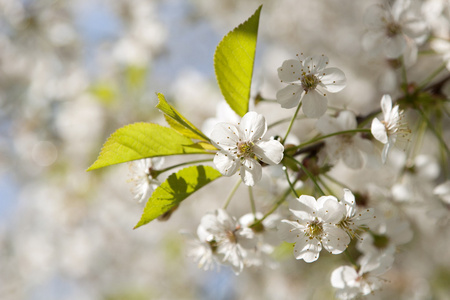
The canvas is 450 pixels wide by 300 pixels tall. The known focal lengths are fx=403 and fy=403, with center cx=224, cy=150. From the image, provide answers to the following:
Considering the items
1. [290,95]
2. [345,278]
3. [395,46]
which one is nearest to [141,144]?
[290,95]

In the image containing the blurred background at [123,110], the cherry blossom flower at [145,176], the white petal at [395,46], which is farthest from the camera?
the blurred background at [123,110]

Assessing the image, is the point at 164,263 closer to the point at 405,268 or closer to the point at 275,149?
the point at 405,268

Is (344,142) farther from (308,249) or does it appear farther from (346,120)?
(308,249)

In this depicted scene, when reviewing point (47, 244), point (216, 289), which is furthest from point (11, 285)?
point (216, 289)

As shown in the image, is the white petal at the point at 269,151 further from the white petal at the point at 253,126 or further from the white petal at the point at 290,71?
the white petal at the point at 290,71

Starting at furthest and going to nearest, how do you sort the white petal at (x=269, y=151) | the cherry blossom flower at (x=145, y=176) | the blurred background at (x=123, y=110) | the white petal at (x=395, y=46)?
the blurred background at (x=123, y=110), the white petal at (x=395, y=46), the cherry blossom flower at (x=145, y=176), the white petal at (x=269, y=151)

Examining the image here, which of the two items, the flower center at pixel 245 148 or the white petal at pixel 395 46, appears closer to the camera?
the flower center at pixel 245 148

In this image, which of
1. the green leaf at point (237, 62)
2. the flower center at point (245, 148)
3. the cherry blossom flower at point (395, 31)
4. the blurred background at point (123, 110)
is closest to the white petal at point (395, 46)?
the cherry blossom flower at point (395, 31)
